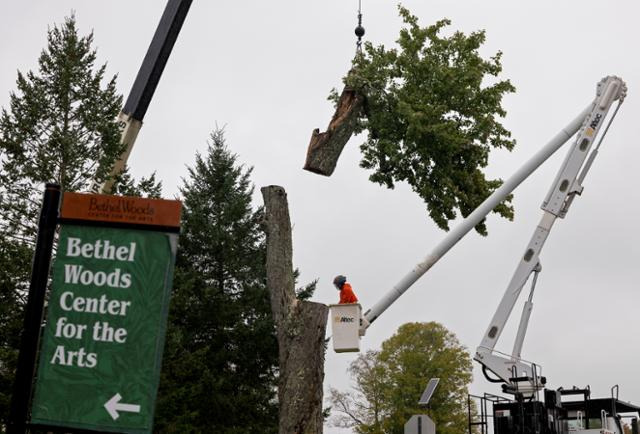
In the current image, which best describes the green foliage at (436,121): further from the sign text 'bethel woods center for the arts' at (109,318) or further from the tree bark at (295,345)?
the sign text 'bethel woods center for the arts' at (109,318)

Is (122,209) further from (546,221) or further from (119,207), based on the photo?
(546,221)

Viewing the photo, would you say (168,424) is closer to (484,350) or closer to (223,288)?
(223,288)

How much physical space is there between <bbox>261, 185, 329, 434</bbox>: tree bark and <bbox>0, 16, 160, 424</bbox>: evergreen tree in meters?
11.7

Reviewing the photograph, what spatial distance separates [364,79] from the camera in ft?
60.6

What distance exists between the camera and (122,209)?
5914 millimetres

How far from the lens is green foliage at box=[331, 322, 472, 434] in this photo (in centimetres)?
4862

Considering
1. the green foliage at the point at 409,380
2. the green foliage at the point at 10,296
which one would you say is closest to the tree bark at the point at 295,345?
the green foliage at the point at 10,296

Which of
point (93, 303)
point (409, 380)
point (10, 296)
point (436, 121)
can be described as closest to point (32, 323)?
point (93, 303)

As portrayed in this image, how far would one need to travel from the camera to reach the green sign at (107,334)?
5750 millimetres

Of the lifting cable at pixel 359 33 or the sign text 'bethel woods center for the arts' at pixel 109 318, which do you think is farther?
the lifting cable at pixel 359 33

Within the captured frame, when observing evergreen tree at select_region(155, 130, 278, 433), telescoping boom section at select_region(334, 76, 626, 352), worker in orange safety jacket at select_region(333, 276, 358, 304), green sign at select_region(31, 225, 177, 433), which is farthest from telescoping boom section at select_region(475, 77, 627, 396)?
green sign at select_region(31, 225, 177, 433)

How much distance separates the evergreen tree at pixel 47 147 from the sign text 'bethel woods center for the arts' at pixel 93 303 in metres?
19.7

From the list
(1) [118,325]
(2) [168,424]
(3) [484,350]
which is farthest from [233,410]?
(1) [118,325]

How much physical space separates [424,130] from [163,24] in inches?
278
